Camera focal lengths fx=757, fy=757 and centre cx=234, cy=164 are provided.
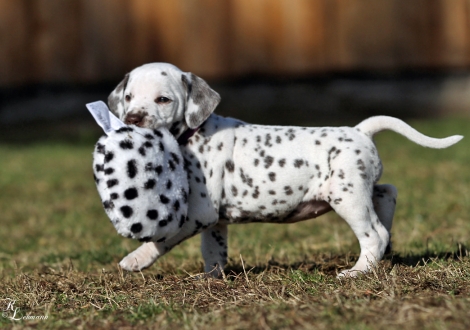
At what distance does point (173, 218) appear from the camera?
4492mm

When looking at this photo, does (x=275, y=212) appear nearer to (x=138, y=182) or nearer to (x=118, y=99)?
(x=138, y=182)

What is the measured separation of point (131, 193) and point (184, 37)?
32.1 feet

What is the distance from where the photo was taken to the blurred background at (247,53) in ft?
45.2

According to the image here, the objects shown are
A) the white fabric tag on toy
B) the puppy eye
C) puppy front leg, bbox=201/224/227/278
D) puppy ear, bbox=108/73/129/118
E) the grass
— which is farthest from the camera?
puppy front leg, bbox=201/224/227/278

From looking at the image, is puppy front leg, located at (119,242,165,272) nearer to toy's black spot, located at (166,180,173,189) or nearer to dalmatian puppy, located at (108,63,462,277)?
dalmatian puppy, located at (108,63,462,277)

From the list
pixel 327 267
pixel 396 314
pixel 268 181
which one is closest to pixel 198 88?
pixel 268 181

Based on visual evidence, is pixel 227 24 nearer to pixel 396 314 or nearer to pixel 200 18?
pixel 200 18

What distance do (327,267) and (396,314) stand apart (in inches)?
67.7

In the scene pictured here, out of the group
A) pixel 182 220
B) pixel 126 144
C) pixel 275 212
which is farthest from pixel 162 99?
pixel 275 212

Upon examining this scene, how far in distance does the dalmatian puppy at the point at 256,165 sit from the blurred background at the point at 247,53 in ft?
27.7

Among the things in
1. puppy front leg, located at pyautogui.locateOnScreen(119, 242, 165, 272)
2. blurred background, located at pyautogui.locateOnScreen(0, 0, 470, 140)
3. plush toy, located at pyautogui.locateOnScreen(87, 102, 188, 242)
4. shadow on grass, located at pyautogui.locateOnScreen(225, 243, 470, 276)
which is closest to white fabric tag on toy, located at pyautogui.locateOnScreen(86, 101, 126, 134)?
plush toy, located at pyautogui.locateOnScreen(87, 102, 188, 242)

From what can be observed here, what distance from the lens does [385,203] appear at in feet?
16.8

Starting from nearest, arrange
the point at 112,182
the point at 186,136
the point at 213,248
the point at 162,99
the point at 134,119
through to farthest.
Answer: the point at 112,182 → the point at 134,119 → the point at 162,99 → the point at 186,136 → the point at 213,248

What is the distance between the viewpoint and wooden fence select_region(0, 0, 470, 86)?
542 inches
